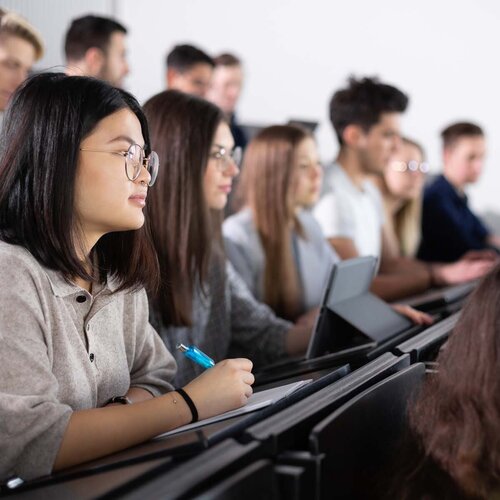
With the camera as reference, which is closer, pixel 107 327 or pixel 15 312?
pixel 15 312

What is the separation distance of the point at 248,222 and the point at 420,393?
4.27 ft

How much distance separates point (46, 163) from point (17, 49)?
5.32 feet

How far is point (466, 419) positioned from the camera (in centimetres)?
89

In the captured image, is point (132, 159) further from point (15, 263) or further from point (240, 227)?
point (240, 227)

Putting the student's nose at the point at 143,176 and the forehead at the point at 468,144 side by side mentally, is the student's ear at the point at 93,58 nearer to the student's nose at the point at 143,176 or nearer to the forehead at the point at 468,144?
the forehead at the point at 468,144

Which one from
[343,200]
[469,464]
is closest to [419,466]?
[469,464]

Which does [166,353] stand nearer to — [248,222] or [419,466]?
[419,466]

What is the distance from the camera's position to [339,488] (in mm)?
853

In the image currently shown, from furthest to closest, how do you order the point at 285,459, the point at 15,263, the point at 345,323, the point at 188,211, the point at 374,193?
the point at 374,193, the point at 188,211, the point at 345,323, the point at 15,263, the point at 285,459

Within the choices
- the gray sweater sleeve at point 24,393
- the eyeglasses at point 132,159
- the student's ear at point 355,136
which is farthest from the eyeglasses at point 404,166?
the gray sweater sleeve at point 24,393

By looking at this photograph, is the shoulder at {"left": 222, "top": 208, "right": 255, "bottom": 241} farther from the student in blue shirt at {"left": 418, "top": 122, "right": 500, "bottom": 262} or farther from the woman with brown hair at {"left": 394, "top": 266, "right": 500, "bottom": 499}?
the student in blue shirt at {"left": 418, "top": 122, "right": 500, "bottom": 262}

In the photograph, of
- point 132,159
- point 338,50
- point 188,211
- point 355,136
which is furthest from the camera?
point 338,50

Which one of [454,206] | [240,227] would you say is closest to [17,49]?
[240,227]

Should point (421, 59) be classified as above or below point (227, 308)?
above
